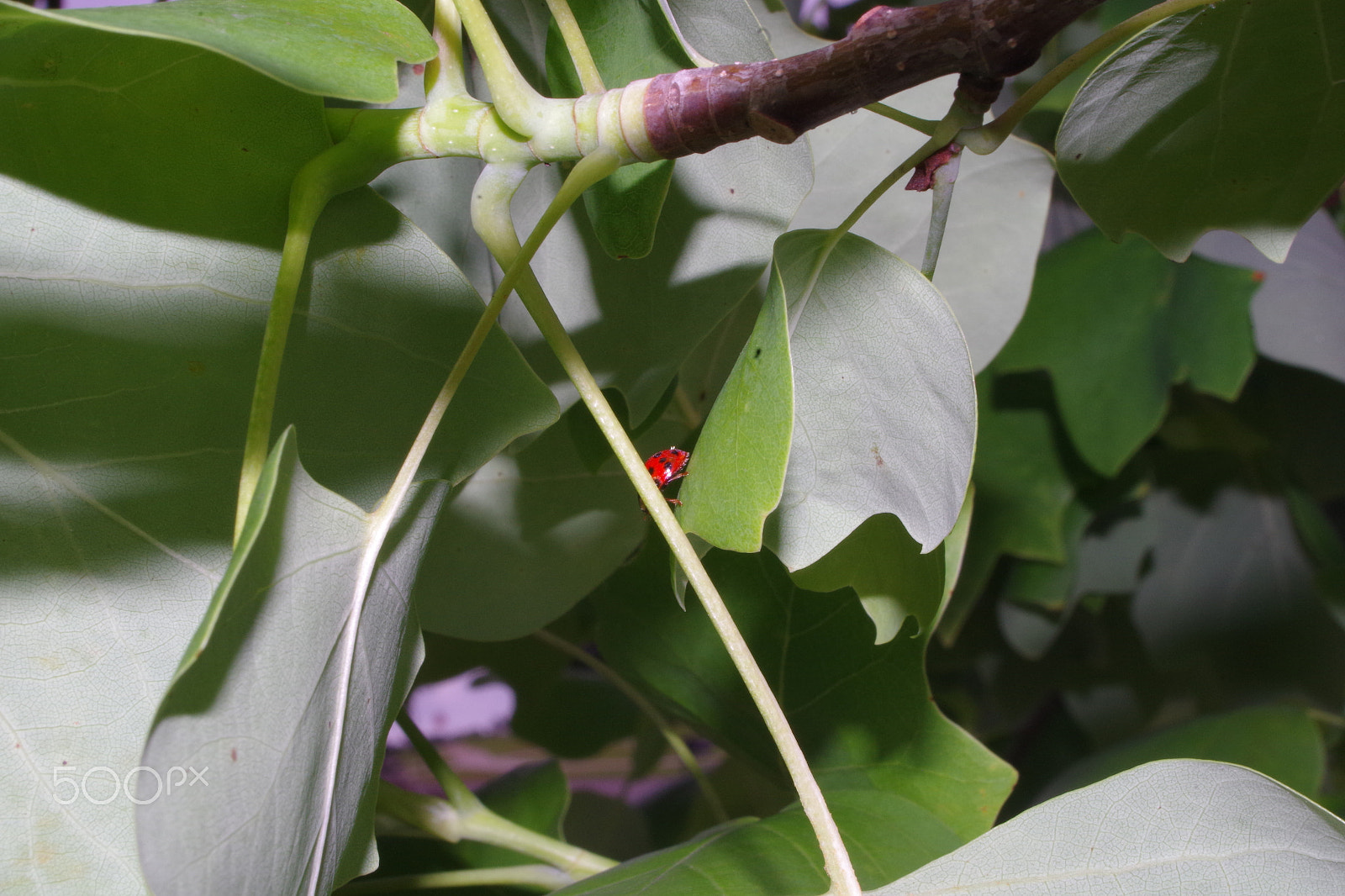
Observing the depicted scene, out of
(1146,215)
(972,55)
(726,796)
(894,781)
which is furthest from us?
(726,796)

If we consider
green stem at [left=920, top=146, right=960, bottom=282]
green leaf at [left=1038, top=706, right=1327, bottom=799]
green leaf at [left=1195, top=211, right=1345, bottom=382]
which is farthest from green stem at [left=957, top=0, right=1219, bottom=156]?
green leaf at [left=1038, top=706, right=1327, bottom=799]

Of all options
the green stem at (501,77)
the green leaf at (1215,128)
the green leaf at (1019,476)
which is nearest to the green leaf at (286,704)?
the green stem at (501,77)

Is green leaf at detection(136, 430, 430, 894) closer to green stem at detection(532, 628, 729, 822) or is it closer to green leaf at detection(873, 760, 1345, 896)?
green leaf at detection(873, 760, 1345, 896)

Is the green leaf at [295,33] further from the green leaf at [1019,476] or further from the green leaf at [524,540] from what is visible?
the green leaf at [1019,476]

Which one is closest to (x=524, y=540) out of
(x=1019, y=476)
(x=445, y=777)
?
(x=445, y=777)

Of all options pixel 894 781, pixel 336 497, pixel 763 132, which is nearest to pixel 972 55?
pixel 763 132

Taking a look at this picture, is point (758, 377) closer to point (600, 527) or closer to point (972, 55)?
point (972, 55)
